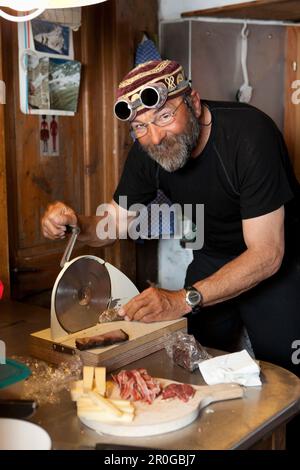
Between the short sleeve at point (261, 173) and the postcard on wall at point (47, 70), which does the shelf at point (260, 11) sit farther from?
the short sleeve at point (261, 173)

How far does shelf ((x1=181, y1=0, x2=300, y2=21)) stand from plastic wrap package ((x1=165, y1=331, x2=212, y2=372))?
1.54 meters

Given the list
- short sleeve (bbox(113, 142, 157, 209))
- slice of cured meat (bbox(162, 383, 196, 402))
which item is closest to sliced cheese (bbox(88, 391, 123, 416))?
slice of cured meat (bbox(162, 383, 196, 402))

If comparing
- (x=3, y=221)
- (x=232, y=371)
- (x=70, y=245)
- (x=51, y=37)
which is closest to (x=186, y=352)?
(x=232, y=371)

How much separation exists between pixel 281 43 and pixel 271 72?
0.14m

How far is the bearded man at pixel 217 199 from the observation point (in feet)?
5.70

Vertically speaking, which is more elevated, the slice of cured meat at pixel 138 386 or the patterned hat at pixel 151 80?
the patterned hat at pixel 151 80

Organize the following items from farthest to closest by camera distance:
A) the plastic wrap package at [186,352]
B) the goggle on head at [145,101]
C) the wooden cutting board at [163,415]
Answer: the goggle on head at [145,101], the plastic wrap package at [186,352], the wooden cutting board at [163,415]

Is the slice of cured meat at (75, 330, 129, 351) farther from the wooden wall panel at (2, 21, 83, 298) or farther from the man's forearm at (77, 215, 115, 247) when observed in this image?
the wooden wall panel at (2, 21, 83, 298)

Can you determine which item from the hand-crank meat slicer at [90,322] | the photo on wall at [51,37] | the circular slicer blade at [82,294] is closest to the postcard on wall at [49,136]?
the photo on wall at [51,37]

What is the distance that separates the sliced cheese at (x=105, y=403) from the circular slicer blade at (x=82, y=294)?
36 cm

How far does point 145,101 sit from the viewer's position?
1.71 m

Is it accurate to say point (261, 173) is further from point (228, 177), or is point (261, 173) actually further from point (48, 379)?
point (48, 379)

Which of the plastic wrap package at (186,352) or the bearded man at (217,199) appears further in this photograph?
the bearded man at (217,199)

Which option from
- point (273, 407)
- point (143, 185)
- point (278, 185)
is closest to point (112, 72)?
point (143, 185)
